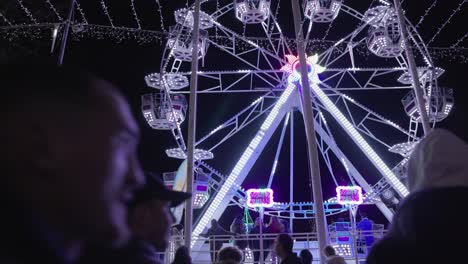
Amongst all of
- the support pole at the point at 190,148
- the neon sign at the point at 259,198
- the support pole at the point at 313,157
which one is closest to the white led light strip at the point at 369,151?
the neon sign at the point at 259,198

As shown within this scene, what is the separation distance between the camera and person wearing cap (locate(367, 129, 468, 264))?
3.79 ft

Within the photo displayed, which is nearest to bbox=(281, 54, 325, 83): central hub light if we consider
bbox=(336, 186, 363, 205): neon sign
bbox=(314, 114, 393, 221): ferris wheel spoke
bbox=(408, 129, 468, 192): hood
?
bbox=(314, 114, 393, 221): ferris wheel spoke

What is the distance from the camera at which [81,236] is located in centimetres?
77

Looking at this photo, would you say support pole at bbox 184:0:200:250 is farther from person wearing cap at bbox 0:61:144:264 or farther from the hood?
person wearing cap at bbox 0:61:144:264

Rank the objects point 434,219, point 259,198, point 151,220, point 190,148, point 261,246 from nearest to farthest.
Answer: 1. point 434,219
2. point 151,220
3. point 190,148
4. point 261,246
5. point 259,198

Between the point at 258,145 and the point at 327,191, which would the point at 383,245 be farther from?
the point at 327,191

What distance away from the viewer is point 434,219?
1179 millimetres

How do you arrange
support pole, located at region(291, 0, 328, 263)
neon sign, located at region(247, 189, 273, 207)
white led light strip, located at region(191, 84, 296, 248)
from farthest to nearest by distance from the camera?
neon sign, located at region(247, 189, 273, 207) → white led light strip, located at region(191, 84, 296, 248) → support pole, located at region(291, 0, 328, 263)

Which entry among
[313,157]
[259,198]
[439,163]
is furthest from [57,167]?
[259,198]

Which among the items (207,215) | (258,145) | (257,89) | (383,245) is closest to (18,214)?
(383,245)

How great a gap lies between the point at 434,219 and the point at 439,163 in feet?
0.83

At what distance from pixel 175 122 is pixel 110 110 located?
13168 mm

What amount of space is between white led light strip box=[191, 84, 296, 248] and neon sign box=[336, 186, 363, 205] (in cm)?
374

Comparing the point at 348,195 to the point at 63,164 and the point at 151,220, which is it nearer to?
the point at 151,220
